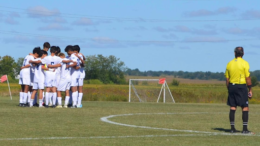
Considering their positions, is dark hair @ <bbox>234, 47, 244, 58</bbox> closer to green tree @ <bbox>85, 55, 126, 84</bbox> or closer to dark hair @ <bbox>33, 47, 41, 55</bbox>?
dark hair @ <bbox>33, 47, 41, 55</bbox>

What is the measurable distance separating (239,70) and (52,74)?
951cm

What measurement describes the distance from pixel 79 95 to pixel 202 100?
20095 millimetres

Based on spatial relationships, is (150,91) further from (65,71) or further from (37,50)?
(37,50)

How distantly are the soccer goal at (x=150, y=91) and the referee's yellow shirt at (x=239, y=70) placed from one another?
79.1 feet

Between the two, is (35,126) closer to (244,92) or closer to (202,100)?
(244,92)

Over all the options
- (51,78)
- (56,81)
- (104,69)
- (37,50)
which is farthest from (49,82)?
(104,69)

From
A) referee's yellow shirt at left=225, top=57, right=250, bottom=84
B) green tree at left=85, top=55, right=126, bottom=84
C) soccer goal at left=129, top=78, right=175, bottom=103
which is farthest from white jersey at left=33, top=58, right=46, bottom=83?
green tree at left=85, top=55, right=126, bottom=84

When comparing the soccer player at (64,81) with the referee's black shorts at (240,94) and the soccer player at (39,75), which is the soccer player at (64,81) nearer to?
the soccer player at (39,75)

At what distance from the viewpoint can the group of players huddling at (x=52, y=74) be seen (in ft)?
64.5

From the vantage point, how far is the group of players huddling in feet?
64.5

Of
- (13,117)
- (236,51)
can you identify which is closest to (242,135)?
(236,51)

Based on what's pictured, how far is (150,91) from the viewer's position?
3894 cm

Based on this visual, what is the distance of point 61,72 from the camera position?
65.7ft

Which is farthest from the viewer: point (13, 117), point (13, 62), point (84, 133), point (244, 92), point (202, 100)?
point (13, 62)
